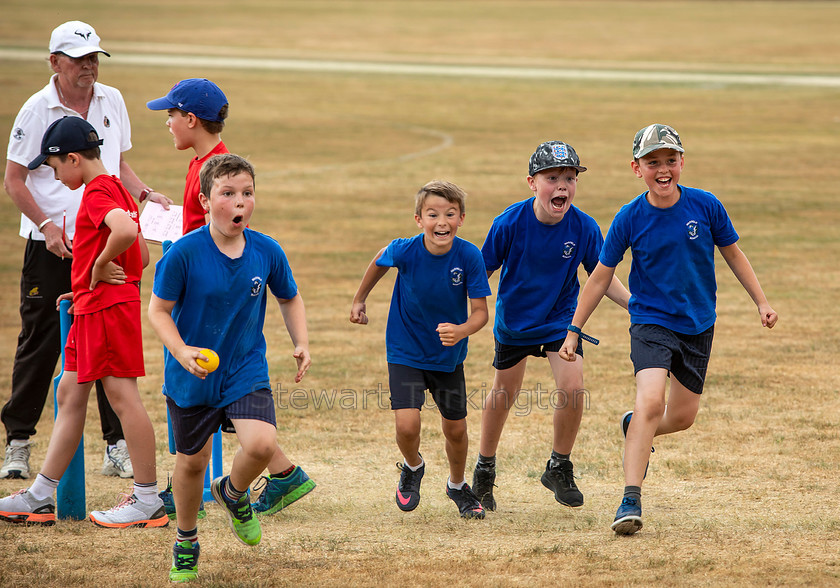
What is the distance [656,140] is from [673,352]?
107 cm

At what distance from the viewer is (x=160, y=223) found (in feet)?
19.3

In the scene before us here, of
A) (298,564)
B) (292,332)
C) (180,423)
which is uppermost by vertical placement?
(292,332)

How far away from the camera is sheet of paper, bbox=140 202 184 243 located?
5.80 m

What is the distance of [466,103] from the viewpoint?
31000 millimetres

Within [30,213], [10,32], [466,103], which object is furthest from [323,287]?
[10,32]

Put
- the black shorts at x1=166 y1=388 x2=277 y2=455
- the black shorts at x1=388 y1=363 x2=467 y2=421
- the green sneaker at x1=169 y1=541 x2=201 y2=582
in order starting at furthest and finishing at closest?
1. the black shorts at x1=388 y1=363 x2=467 y2=421
2. the black shorts at x1=166 y1=388 x2=277 y2=455
3. the green sneaker at x1=169 y1=541 x2=201 y2=582

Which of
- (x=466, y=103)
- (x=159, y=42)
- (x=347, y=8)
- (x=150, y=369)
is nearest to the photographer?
(x=150, y=369)

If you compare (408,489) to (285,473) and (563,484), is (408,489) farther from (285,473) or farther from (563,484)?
(563,484)

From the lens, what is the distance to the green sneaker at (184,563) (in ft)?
14.8

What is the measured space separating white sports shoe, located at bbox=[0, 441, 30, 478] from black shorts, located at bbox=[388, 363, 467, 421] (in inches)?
96.9

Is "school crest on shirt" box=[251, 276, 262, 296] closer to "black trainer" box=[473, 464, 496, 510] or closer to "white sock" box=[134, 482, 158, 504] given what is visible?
"white sock" box=[134, 482, 158, 504]

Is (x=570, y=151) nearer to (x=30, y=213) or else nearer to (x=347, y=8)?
(x=30, y=213)

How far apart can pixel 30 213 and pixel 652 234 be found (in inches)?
140

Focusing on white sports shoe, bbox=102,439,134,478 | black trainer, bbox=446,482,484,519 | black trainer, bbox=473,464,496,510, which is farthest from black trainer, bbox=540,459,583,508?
white sports shoe, bbox=102,439,134,478
